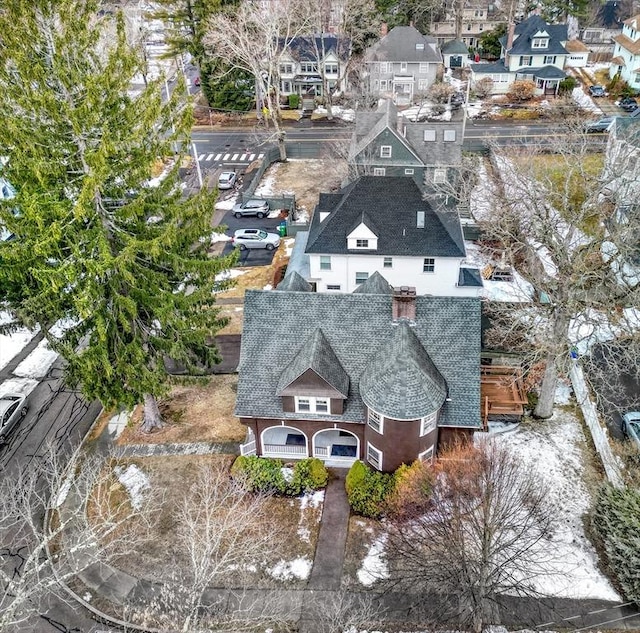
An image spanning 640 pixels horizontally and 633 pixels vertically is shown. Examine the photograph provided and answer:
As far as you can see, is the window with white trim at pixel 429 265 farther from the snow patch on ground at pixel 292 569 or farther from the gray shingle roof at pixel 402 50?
the gray shingle roof at pixel 402 50

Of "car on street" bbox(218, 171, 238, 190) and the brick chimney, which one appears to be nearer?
the brick chimney

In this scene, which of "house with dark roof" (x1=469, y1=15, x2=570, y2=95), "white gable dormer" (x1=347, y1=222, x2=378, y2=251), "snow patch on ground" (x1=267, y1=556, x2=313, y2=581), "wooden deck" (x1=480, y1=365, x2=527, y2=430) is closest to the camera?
"snow patch on ground" (x1=267, y1=556, x2=313, y2=581)

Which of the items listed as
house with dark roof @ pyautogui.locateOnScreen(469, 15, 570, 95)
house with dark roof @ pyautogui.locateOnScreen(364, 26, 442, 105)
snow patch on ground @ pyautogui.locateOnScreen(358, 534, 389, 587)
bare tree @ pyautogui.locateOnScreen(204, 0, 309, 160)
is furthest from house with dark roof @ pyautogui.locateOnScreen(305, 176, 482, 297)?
house with dark roof @ pyautogui.locateOnScreen(469, 15, 570, 95)

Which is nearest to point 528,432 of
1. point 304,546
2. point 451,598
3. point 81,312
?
point 451,598

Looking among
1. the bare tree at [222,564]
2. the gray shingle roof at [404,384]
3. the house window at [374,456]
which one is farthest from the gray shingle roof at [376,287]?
the bare tree at [222,564]

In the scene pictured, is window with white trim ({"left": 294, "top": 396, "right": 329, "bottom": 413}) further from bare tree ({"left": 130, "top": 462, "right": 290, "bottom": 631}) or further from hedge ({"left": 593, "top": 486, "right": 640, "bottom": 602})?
hedge ({"left": 593, "top": 486, "right": 640, "bottom": 602})

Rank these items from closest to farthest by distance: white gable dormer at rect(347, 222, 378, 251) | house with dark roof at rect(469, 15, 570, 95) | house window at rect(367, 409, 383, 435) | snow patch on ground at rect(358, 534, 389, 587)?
snow patch on ground at rect(358, 534, 389, 587)
house window at rect(367, 409, 383, 435)
white gable dormer at rect(347, 222, 378, 251)
house with dark roof at rect(469, 15, 570, 95)

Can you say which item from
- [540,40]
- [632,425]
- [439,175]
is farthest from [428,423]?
[540,40]
